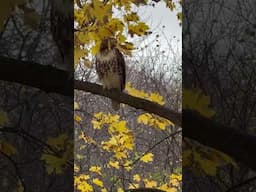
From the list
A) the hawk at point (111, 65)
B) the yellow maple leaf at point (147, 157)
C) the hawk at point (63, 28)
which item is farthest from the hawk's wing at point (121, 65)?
the hawk at point (63, 28)

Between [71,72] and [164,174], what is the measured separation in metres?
0.63

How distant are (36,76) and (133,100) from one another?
295 mm

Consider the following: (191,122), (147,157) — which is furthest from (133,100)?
(147,157)

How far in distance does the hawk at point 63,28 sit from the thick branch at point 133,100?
5.5 inches

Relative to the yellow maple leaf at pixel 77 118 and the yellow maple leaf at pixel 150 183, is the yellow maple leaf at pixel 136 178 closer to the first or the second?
the yellow maple leaf at pixel 150 183

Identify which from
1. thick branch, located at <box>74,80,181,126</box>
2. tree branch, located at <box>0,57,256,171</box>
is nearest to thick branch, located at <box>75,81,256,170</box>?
tree branch, located at <box>0,57,256,171</box>

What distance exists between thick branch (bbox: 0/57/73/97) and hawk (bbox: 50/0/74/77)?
25mm

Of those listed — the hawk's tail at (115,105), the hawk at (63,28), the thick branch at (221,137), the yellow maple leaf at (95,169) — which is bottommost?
the yellow maple leaf at (95,169)

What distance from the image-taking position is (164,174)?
1672 millimetres

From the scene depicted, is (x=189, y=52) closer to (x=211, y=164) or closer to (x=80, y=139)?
(x=211, y=164)

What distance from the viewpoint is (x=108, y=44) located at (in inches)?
60.6

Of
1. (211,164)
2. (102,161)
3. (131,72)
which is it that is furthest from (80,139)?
(211,164)

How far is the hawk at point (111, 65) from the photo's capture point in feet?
5.07

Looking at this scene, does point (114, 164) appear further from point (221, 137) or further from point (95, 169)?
point (221, 137)
